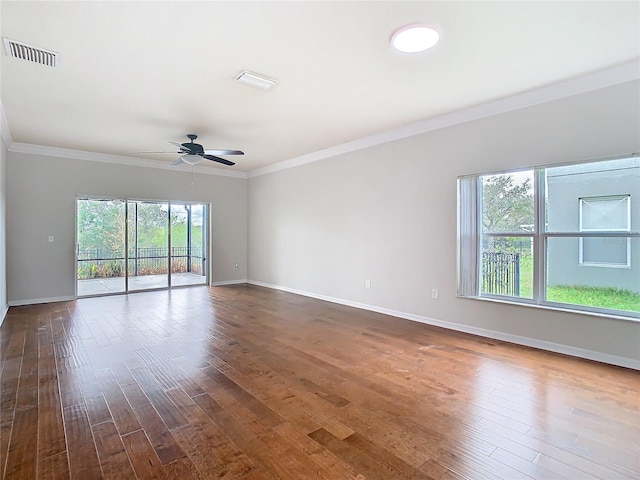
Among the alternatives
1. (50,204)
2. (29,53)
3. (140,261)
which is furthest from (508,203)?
(50,204)

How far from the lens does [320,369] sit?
10.1 ft

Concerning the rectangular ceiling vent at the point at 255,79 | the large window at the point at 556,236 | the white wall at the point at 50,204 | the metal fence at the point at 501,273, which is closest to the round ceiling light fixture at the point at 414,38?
the rectangular ceiling vent at the point at 255,79

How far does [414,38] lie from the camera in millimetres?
2654

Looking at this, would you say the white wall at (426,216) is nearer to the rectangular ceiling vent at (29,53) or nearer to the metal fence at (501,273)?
the metal fence at (501,273)

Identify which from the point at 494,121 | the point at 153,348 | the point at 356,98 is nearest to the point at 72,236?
the point at 153,348

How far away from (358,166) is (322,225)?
1.37 m

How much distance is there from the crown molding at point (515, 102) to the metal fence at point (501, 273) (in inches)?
67.7

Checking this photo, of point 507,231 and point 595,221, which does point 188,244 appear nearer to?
point 507,231

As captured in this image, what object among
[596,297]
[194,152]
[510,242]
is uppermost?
[194,152]

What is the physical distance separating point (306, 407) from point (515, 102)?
153 inches

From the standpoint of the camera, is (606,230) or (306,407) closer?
(306,407)

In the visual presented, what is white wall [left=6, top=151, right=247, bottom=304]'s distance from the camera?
5.81m

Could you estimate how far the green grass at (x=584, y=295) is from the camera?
3.18 metres

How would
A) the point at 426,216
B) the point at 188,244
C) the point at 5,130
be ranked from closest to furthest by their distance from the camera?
the point at 426,216
the point at 5,130
the point at 188,244
